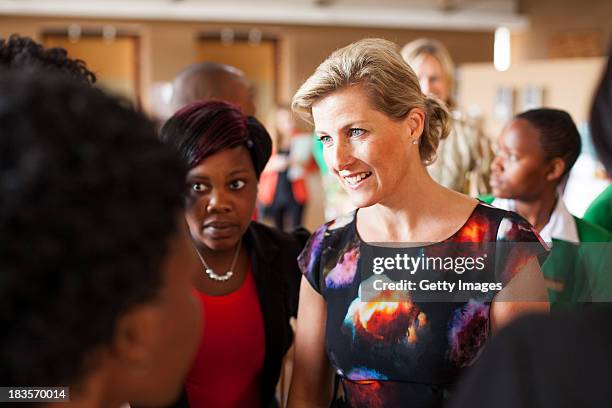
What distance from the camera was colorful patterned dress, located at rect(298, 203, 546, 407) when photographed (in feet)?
5.05

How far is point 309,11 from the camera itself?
10711 mm

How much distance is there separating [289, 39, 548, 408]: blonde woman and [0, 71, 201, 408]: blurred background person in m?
0.84

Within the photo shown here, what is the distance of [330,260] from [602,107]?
1.01 meters

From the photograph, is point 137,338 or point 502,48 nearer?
point 137,338

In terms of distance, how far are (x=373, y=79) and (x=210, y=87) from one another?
4.27ft

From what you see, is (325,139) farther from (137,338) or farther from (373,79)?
(137,338)

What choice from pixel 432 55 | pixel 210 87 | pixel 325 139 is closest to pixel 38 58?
pixel 325 139

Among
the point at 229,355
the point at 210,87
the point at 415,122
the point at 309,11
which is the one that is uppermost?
the point at 309,11

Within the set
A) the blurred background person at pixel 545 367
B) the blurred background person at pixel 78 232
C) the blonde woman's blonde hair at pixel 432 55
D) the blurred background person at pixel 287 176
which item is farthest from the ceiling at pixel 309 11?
the blurred background person at pixel 545 367

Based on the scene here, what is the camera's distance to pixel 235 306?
72.6 inches

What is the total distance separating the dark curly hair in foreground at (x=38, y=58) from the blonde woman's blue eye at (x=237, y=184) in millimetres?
437

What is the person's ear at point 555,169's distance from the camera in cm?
220

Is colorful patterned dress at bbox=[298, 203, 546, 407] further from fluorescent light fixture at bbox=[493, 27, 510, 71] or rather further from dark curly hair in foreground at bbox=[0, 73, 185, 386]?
fluorescent light fixture at bbox=[493, 27, 510, 71]
